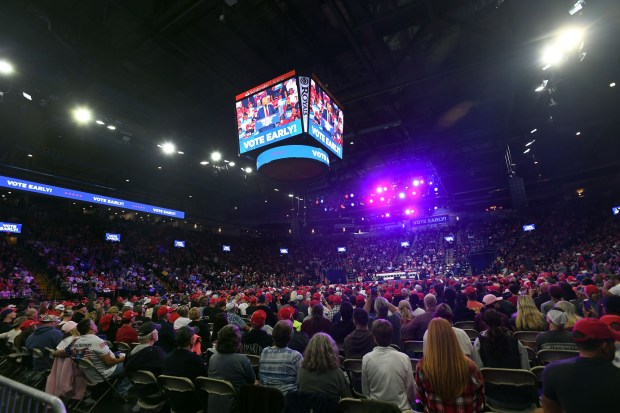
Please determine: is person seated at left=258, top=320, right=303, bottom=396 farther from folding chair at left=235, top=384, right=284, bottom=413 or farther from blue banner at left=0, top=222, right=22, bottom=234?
blue banner at left=0, top=222, right=22, bottom=234

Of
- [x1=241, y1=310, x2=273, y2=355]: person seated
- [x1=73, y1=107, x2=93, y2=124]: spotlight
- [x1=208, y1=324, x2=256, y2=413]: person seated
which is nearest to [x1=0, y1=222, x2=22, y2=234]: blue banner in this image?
[x1=73, y1=107, x2=93, y2=124]: spotlight

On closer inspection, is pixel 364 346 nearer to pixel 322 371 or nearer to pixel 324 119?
pixel 322 371

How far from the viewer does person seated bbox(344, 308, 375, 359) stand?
4.18 meters

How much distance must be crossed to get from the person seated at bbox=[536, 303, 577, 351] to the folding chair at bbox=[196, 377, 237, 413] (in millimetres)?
3935

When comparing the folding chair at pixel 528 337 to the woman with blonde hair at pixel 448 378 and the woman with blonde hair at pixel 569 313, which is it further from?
the woman with blonde hair at pixel 448 378

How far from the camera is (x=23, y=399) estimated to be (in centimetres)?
230

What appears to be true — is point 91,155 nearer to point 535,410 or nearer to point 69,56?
point 69,56

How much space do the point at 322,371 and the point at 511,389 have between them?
186cm

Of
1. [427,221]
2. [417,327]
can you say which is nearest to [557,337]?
[417,327]

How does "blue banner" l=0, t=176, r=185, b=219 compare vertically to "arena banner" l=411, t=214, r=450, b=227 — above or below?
above

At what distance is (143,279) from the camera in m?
22.4

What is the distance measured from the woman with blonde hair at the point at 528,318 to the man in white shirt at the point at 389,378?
3.34 metres

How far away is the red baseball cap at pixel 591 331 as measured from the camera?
6.64ft

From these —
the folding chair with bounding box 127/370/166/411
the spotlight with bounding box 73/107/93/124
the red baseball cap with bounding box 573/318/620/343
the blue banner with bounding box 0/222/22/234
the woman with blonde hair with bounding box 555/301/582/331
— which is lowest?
the folding chair with bounding box 127/370/166/411
